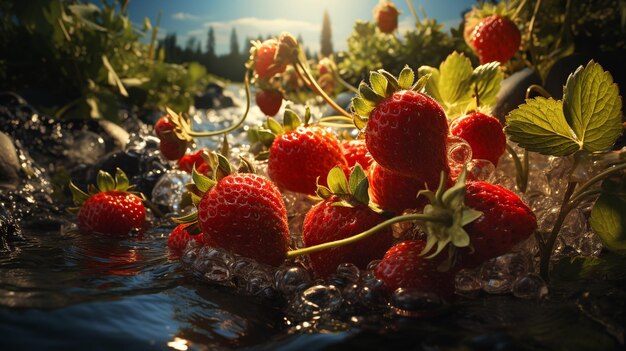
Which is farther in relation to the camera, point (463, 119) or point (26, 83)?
point (26, 83)

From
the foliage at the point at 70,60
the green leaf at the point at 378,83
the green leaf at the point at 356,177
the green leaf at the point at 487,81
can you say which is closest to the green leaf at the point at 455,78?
the green leaf at the point at 487,81

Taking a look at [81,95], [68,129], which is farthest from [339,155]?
[81,95]

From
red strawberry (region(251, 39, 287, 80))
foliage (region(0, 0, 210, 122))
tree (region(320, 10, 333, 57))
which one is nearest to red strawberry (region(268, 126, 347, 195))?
red strawberry (region(251, 39, 287, 80))

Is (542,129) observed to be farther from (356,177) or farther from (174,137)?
(174,137)

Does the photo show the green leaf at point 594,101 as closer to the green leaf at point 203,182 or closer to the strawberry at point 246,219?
the strawberry at point 246,219

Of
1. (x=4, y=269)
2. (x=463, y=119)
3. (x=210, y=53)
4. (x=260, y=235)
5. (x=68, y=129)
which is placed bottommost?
(x=210, y=53)

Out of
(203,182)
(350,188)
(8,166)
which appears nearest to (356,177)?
(350,188)

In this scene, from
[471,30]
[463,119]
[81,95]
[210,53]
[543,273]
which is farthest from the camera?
[210,53]

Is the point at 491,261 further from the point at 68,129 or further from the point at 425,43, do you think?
the point at 68,129
